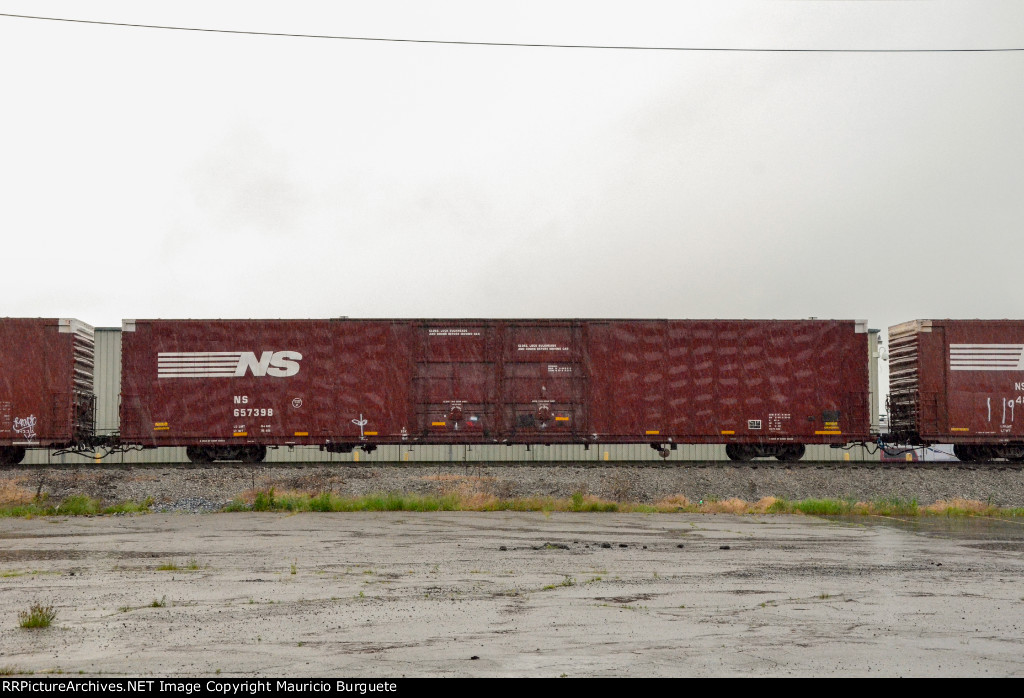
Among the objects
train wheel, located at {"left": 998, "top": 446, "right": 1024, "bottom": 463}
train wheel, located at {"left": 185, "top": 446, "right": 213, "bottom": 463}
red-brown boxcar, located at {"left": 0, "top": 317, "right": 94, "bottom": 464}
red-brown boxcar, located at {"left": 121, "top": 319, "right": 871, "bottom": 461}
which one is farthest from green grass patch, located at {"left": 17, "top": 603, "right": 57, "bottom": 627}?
train wheel, located at {"left": 998, "top": 446, "right": 1024, "bottom": 463}

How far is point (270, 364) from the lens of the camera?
67.3 feet

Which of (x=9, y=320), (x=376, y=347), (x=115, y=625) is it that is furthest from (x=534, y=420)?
(x=115, y=625)

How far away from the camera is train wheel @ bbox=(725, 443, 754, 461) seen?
70.9 feet

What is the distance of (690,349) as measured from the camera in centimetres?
2081

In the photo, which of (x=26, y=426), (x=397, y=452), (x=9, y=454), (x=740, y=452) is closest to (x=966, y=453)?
(x=740, y=452)

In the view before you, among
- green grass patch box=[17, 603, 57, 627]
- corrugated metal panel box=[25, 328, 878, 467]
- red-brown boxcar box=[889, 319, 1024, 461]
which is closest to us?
green grass patch box=[17, 603, 57, 627]

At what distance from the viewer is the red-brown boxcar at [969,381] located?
69.9 ft

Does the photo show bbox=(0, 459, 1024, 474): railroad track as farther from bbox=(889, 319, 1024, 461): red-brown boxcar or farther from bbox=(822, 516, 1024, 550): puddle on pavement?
bbox=(822, 516, 1024, 550): puddle on pavement

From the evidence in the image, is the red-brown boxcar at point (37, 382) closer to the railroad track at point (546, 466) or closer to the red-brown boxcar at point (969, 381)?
the railroad track at point (546, 466)

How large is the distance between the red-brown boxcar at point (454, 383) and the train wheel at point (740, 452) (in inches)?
31.5

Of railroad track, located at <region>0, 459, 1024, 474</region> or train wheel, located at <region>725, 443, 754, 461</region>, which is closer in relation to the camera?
railroad track, located at <region>0, 459, 1024, 474</region>

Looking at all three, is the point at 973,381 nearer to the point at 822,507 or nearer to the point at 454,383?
the point at 822,507

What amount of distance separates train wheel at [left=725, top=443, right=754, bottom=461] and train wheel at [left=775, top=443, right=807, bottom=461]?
0.73 meters

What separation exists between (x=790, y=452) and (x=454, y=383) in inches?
343
